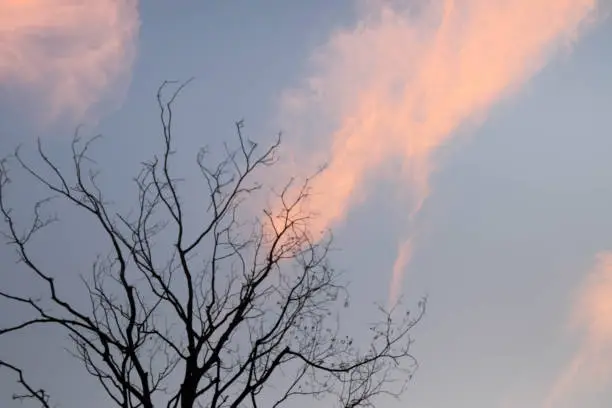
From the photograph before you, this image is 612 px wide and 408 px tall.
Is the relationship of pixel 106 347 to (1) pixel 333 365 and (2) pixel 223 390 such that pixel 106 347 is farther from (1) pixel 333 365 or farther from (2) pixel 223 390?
(1) pixel 333 365

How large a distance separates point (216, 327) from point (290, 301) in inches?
50.2

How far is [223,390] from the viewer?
900 centimetres

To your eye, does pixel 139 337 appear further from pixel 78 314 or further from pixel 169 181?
pixel 169 181

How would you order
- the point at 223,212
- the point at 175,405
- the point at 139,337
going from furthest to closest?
the point at 223,212 → the point at 139,337 → the point at 175,405

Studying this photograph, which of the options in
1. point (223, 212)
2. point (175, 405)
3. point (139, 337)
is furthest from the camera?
point (223, 212)

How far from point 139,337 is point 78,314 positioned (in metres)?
0.86

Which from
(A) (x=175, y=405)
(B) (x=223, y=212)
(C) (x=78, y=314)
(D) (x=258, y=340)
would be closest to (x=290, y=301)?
(D) (x=258, y=340)

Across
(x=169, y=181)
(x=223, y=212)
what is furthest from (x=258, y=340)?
(x=169, y=181)

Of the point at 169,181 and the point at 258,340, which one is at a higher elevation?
the point at 169,181

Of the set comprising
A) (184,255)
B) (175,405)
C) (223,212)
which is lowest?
(175,405)

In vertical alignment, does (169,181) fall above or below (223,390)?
above

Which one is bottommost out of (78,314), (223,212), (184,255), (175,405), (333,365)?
(175,405)

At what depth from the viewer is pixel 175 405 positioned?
28.3 ft

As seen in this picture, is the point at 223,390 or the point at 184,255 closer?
the point at 223,390
